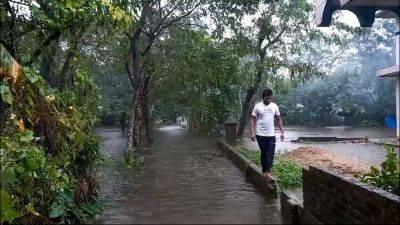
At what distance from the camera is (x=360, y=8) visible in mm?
7211

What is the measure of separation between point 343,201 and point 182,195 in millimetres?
4286

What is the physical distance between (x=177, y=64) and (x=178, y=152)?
3.43m

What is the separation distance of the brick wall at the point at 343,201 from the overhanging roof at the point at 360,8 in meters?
2.84

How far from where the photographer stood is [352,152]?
15961mm

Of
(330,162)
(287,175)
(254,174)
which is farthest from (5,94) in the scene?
(330,162)

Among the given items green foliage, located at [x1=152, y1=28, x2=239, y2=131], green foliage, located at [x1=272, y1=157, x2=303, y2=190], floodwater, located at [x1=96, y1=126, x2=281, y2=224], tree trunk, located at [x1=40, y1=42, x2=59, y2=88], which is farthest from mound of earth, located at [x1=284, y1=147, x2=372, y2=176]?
tree trunk, located at [x1=40, y1=42, x2=59, y2=88]

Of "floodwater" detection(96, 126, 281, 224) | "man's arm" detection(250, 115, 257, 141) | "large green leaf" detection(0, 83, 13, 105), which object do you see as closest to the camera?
"large green leaf" detection(0, 83, 13, 105)

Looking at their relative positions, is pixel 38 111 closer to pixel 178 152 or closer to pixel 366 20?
pixel 366 20

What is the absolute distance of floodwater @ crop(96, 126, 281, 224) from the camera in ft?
22.2

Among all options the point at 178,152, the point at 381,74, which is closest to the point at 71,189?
the point at 178,152

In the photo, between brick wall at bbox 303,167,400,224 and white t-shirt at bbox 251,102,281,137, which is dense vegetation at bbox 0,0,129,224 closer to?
white t-shirt at bbox 251,102,281,137

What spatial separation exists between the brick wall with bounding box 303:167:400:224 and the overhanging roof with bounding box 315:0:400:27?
2835 millimetres

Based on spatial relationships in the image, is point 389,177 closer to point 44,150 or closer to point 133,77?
point 44,150

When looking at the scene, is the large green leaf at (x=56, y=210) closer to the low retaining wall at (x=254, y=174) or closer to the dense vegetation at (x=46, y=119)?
the dense vegetation at (x=46, y=119)
